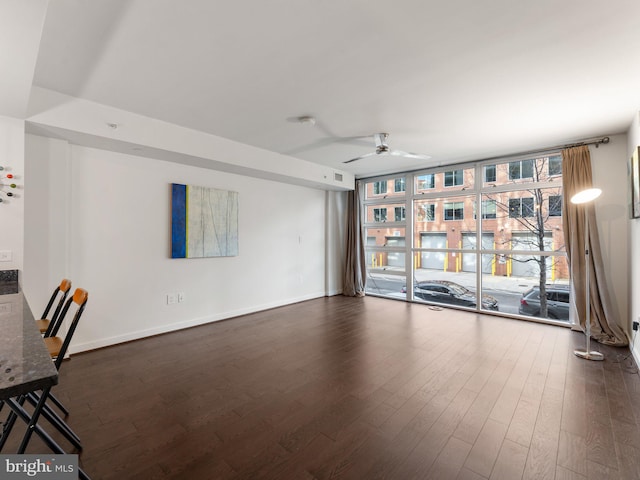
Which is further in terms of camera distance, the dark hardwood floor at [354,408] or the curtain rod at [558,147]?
the curtain rod at [558,147]

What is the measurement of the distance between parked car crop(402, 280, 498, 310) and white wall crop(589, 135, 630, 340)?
1.53 metres

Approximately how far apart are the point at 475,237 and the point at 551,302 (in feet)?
4.76

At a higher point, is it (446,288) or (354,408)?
(446,288)

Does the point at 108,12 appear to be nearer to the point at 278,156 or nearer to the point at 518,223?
the point at 278,156

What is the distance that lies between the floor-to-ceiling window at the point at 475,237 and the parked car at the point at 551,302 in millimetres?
12

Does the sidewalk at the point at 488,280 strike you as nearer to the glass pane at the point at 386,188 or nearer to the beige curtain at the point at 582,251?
the beige curtain at the point at 582,251

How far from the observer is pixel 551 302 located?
4520 mm

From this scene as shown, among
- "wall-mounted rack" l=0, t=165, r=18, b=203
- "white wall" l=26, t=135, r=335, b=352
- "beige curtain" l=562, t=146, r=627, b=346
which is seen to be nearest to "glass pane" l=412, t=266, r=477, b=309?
"beige curtain" l=562, t=146, r=627, b=346

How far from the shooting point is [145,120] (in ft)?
11.1

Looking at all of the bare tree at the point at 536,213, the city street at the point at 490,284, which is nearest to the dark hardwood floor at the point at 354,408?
the city street at the point at 490,284

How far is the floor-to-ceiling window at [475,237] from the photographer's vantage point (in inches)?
179

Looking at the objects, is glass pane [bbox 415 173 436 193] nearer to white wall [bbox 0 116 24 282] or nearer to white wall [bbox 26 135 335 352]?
white wall [bbox 26 135 335 352]

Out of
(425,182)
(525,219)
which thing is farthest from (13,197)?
(525,219)

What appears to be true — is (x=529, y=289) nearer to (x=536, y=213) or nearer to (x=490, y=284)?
(x=490, y=284)
